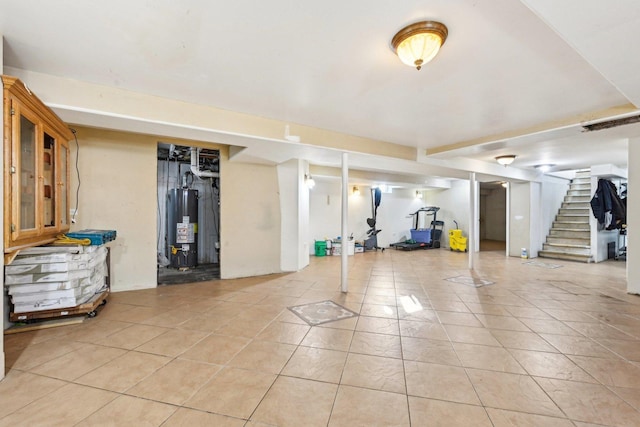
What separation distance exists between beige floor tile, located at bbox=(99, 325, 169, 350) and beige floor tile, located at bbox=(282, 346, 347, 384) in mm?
1484

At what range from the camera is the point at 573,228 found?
8.21 metres

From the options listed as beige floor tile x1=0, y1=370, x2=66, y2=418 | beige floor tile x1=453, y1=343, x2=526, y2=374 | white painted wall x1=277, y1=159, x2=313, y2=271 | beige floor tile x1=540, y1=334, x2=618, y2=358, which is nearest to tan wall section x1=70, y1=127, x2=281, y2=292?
white painted wall x1=277, y1=159, x2=313, y2=271

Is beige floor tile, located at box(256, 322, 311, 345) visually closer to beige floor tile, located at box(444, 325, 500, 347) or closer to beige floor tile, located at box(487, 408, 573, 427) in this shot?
beige floor tile, located at box(444, 325, 500, 347)

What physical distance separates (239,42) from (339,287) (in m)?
3.72

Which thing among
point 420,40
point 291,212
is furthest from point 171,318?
point 420,40

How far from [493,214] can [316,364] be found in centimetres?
A: 1296

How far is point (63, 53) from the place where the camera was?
224 centimetres

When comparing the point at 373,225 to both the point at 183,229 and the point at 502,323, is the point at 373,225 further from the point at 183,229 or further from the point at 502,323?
the point at 502,323

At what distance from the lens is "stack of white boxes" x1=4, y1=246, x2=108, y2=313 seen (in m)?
2.78

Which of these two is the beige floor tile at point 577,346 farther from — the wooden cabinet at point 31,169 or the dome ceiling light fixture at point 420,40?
the wooden cabinet at point 31,169

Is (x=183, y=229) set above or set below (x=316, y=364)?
above

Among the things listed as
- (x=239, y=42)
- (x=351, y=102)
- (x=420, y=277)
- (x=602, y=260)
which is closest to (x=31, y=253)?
(x=239, y=42)

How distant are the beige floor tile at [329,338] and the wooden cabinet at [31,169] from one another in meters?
2.47

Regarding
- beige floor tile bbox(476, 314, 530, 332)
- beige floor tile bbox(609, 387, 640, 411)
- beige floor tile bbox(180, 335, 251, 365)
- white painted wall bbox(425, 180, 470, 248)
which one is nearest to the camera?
beige floor tile bbox(609, 387, 640, 411)
